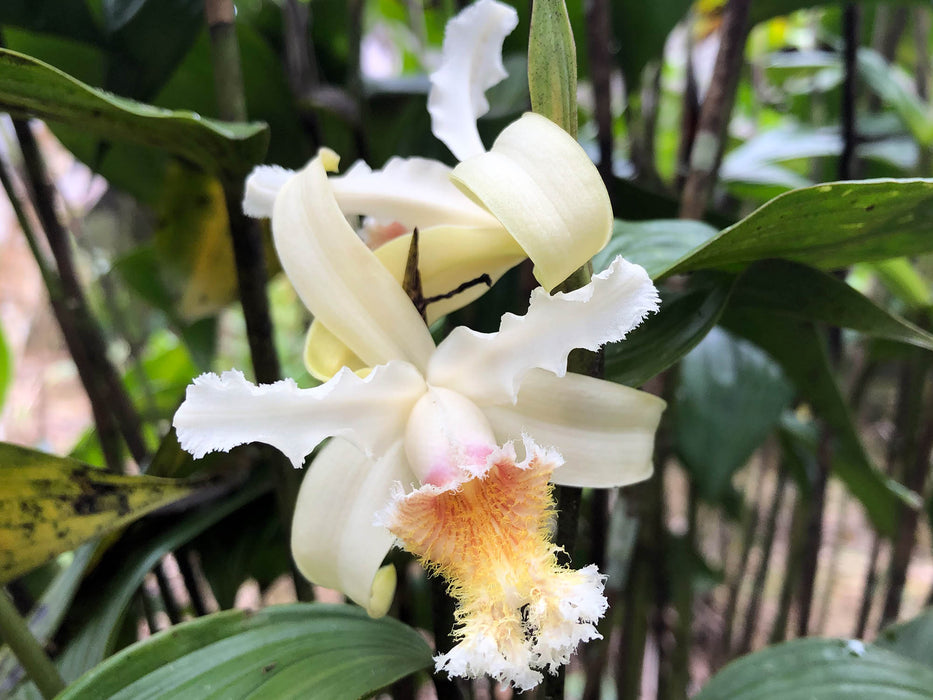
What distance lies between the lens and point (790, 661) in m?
0.48

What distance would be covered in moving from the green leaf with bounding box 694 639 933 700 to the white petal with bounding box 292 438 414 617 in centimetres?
28

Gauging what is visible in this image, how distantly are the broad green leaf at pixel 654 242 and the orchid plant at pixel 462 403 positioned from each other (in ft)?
0.19

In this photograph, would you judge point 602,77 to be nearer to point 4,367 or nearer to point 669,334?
point 669,334

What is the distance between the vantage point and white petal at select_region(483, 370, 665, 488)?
1.18 ft

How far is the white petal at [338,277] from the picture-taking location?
0.35 meters

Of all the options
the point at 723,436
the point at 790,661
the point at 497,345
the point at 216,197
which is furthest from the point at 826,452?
the point at 216,197

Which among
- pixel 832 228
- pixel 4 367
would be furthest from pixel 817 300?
pixel 4 367

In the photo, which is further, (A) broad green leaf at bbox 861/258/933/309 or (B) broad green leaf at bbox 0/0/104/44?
(A) broad green leaf at bbox 861/258/933/309

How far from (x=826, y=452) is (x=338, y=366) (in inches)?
21.1

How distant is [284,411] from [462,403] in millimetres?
90

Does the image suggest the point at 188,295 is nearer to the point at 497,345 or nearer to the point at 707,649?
the point at 497,345

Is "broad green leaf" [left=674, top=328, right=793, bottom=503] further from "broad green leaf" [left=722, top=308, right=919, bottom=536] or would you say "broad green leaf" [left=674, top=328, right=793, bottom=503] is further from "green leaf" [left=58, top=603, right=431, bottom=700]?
"green leaf" [left=58, top=603, right=431, bottom=700]

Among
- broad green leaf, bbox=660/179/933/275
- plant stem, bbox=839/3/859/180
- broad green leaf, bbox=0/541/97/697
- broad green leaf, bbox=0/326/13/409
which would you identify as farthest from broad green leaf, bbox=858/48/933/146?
broad green leaf, bbox=0/326/13/409

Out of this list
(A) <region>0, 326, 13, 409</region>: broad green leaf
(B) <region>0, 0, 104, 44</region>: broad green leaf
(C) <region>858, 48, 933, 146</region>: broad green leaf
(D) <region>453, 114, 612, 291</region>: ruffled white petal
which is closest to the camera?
(D) <region>453, 114, 612, 291</region>: ruffled white petal
